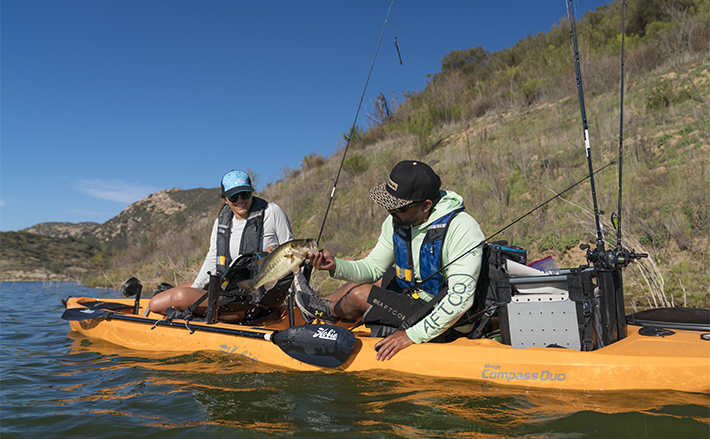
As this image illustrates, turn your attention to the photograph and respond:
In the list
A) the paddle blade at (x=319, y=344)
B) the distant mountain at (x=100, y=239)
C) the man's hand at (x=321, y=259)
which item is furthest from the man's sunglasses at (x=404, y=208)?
the distant mountain at (x=100, y=239)

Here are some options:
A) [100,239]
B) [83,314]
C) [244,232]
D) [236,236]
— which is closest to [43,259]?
[100,239]

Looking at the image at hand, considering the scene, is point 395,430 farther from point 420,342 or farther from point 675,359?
point 675,359

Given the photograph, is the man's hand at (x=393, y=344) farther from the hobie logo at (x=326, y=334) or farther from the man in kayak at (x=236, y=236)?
the man in kayak at (x=236, y=236)

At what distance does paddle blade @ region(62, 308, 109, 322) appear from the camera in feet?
17.5

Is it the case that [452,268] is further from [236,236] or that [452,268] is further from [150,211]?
[150,211]

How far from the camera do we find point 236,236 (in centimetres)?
491

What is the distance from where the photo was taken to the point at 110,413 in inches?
114

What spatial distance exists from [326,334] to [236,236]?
6.07ft

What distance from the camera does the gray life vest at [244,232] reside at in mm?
4789

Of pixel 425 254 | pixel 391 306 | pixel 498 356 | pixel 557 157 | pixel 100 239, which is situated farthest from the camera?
pixel 100 239

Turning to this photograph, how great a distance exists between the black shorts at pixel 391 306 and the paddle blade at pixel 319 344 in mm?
306

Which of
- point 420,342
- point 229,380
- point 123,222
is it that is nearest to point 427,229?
point 420,342

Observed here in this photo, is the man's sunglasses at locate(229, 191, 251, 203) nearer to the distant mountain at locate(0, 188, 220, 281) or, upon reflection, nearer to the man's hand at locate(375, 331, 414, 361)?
the man's hand at locate(375, 331, 414, 361)

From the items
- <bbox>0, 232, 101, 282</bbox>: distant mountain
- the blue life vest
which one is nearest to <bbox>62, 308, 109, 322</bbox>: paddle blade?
the blue life vest
